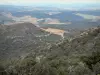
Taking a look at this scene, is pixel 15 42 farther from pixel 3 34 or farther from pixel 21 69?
pixel 21 69

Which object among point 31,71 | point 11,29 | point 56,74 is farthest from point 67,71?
point 11,29

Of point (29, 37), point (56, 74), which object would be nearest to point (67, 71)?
point (56, 74)

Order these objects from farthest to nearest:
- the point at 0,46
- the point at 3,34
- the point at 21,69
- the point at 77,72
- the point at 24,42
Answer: the point at 3,34
the point at 24,42
the point at 0,46
the point at 21,69
the point at 77,72

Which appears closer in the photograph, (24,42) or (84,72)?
(84,72)

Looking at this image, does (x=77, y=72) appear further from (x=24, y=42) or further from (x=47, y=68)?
(x=24, y=42)

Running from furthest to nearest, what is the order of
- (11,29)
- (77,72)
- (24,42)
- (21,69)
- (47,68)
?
(11,29) < (24,42) < (21,69) < (47,68) < (77,72)

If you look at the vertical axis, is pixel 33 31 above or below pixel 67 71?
below

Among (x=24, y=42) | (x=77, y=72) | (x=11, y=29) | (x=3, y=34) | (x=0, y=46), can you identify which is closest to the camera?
(x=77, y=72)

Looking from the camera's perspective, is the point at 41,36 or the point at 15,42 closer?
the point at 15,42

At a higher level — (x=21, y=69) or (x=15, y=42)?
(x=21, y=69)
